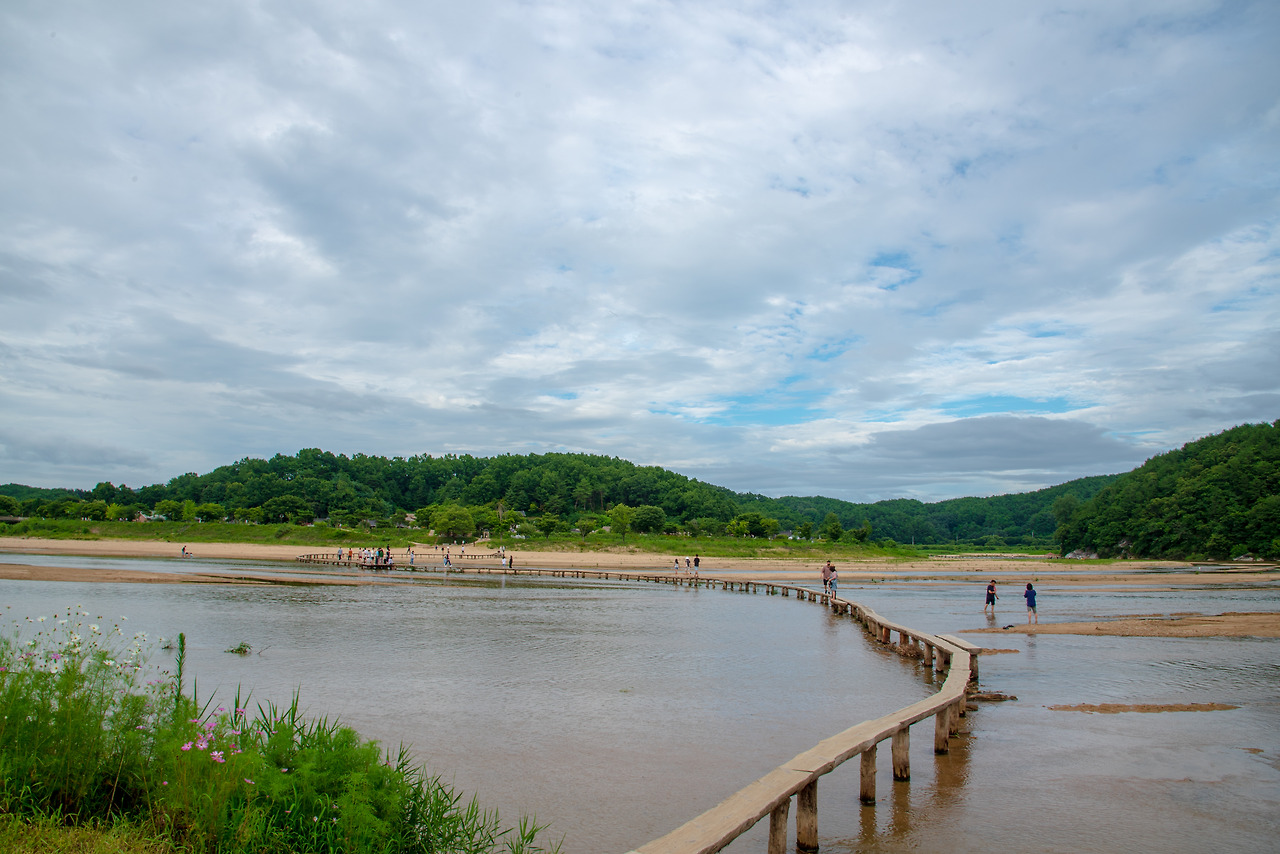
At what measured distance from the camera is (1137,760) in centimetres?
1004

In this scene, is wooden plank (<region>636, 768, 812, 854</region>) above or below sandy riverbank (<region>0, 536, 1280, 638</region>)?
above

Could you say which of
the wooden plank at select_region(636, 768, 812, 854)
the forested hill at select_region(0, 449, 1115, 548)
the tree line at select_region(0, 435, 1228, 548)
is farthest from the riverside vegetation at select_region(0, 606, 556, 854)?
the forested hill at select_region(0, 449, 1115, 548)

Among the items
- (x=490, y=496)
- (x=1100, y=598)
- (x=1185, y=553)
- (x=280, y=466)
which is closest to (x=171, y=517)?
(x=280, y=466)

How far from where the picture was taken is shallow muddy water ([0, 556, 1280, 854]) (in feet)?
26.4

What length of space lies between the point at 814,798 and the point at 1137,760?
598cm

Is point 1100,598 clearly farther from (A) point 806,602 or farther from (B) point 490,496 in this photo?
(B) point 490,496

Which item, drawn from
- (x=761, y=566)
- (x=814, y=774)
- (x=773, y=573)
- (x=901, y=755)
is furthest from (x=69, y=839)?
(x=761, y=566)

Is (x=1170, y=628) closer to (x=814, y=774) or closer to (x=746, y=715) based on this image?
(x=746, y=715)

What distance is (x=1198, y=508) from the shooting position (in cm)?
10038

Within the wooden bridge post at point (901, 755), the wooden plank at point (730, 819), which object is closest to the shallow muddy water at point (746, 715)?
the wooden bridge post at point (901, 755)

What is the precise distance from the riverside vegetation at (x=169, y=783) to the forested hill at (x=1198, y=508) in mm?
112760

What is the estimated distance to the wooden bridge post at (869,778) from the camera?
329 inches

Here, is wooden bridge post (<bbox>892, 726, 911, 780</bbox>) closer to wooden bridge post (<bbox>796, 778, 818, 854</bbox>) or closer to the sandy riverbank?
wooden bridge post (<bbox>796, 778, 818, 854</bbox>)

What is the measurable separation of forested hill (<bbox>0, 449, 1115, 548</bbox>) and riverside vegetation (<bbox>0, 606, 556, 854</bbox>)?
3919 inches
